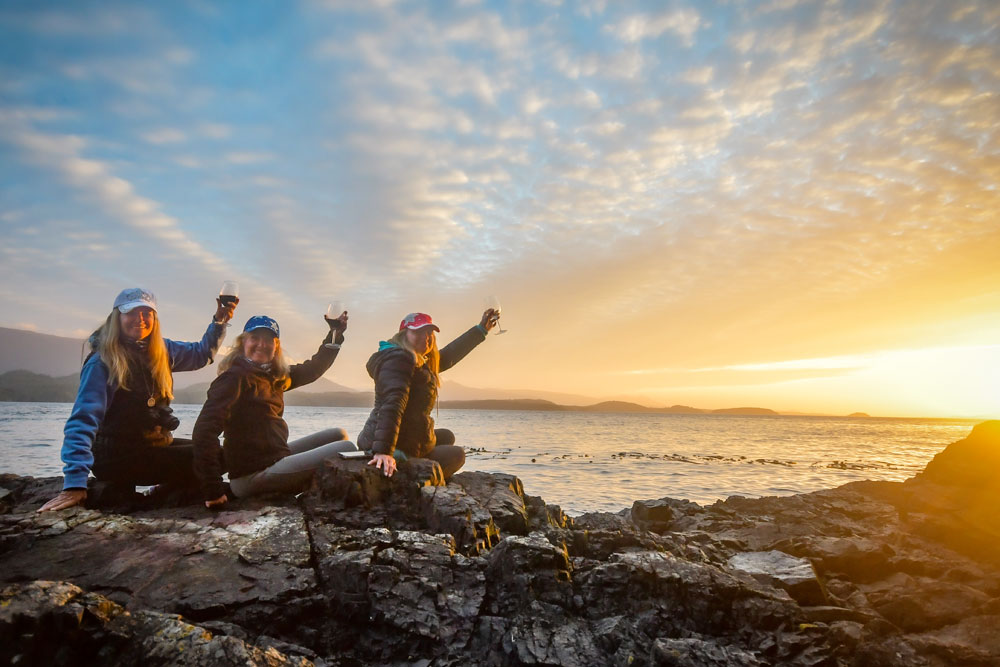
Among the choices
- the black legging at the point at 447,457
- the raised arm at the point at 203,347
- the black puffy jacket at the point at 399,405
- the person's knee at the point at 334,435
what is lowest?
the black legging at the point at 447,457

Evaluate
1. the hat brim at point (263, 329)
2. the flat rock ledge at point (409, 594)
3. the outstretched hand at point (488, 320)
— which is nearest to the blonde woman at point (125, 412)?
the flat rock ledge at point (409, 594)

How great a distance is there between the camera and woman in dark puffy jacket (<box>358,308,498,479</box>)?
6.12 m

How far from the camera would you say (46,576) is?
3750 mm

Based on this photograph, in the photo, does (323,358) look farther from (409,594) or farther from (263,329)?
(409,594)

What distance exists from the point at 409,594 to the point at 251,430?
9.99 feet

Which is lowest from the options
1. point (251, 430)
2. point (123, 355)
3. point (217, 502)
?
point (217, 502)

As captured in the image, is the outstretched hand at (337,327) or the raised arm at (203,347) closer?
the raised arm at (203,347)

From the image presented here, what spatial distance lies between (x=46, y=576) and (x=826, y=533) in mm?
10641

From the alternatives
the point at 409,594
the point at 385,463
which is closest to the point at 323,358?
the point at 385,463

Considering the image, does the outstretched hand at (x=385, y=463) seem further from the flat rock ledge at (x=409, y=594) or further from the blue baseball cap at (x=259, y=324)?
the blue baseball cap at (x=259, y=324)

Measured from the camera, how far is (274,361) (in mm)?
6090

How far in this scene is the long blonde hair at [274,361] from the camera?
5778mm

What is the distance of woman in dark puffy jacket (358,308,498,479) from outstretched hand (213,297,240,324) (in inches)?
91.6

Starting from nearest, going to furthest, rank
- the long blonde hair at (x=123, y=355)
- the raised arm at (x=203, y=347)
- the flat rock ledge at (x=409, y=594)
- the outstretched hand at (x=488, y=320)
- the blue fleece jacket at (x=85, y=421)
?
1. the flat rock ledge at (x=409, y=594)
2. the blue fleece jacket at (x=85, y=421)
3. the long blonde hair at (x=123, y=355)
4. the raised arm at (x=203, y=347)
5. the outstretched hand at (x=488, y=320)
